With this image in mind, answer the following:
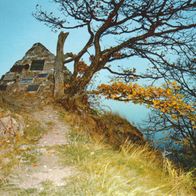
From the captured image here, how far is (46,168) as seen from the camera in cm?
577

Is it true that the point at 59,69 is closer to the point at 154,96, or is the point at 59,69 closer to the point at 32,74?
the point at 32,74

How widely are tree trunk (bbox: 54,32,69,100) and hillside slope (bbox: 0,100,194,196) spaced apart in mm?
3378

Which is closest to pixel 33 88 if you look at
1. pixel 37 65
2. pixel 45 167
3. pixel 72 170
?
→ pixel 37 65

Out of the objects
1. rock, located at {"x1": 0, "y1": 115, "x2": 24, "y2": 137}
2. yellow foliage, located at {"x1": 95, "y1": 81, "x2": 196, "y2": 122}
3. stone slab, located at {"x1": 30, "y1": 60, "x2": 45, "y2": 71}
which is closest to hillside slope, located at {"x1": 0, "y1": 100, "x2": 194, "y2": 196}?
rock, located at {"x1": 0, "y1": 115, "x2": 24, "y2": 137}

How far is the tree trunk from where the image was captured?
38.4 feet

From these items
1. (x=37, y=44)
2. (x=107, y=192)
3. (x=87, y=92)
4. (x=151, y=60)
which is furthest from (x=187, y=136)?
(x=107, y=192)

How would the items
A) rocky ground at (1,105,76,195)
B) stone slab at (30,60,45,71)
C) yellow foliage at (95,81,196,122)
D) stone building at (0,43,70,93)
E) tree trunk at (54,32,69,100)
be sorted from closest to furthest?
rocky ground at (1,105,76,195), yellow foliage at (95,81,196,122), tree trunk at (54,32,69,100), stone building at (0,43,70,93), stone slab at (30,60,45,71)

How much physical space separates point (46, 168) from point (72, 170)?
0.56 metres

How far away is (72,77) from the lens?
12.7 m

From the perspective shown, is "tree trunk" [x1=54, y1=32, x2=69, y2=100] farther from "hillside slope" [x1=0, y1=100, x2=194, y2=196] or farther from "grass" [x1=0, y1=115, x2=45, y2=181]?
"hillside slope" [x1=0, y1=100, x2=194, y2=196]

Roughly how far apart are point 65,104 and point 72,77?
204 centimetres

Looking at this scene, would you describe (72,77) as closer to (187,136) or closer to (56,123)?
(56,123)

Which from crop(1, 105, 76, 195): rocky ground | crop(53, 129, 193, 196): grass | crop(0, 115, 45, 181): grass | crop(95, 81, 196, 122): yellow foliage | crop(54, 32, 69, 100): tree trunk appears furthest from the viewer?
crop(54, 32, 69, 100): tree trunk

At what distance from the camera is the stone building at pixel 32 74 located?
40.0 feet
